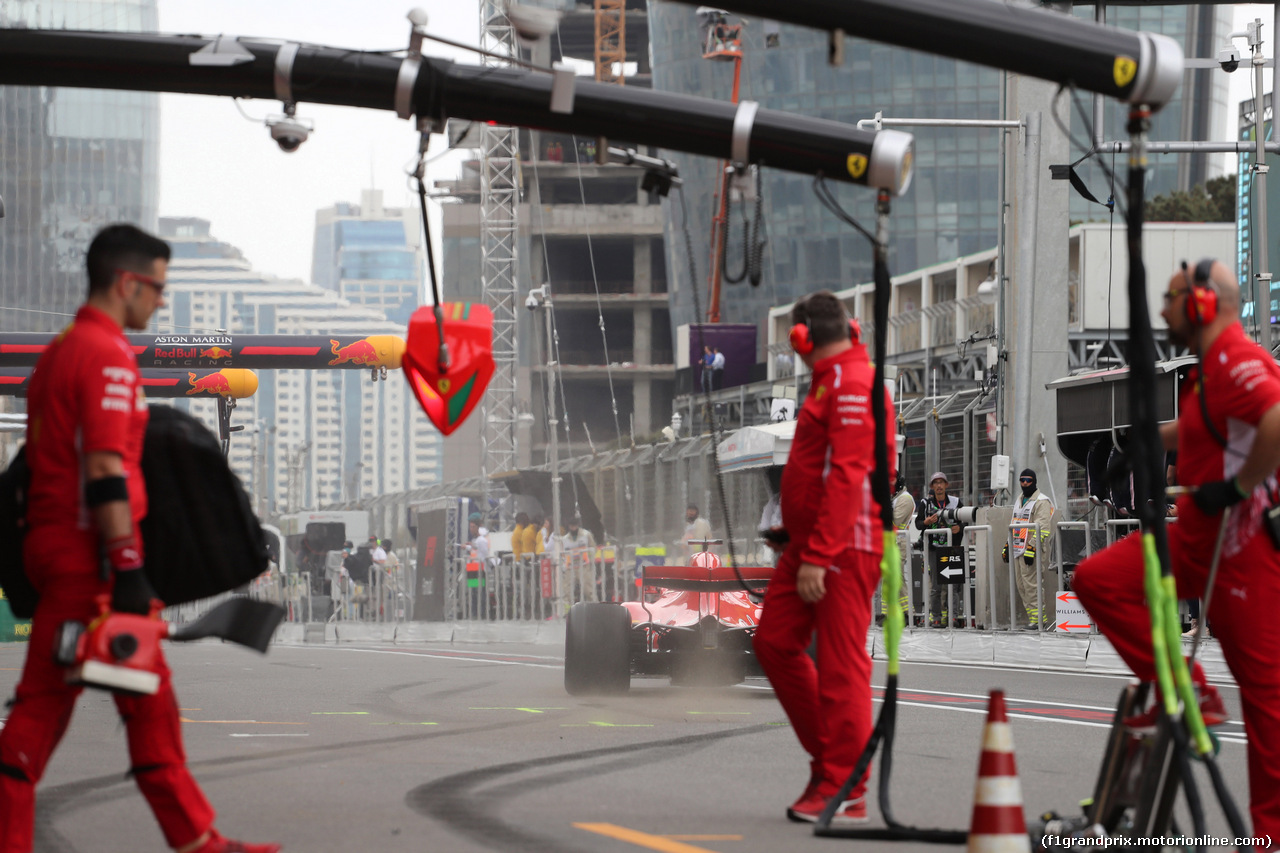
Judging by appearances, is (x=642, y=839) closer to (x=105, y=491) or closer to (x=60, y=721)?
(x=60, y=721)

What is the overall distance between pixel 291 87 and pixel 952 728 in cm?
534

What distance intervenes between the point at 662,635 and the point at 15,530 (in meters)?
8.38

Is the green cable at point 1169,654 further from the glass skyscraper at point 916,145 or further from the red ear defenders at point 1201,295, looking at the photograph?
the glass skyscraper at point 916,145

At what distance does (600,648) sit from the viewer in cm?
1348

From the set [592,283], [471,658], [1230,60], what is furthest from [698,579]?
[592,283]

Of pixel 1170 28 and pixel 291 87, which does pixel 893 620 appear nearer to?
pixel 291 87

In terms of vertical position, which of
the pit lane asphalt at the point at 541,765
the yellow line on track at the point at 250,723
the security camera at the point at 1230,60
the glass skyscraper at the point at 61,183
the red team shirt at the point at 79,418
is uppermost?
the glass skyscraper at the point at 61,183

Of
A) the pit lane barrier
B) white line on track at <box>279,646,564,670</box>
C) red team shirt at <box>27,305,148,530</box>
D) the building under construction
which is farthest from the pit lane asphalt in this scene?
the building under construction

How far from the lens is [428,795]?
24.8 feet

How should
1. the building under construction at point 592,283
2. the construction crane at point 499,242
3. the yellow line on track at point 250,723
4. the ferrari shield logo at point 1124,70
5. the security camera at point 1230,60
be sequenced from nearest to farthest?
the ferrari shield logo at point 1124,70 → the yellow line on track at point 250,723 → the security camera at point 1230,60 → the construction crane at point 499,242 → the building under construction at point 592,283

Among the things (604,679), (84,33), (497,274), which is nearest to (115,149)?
(497,274)

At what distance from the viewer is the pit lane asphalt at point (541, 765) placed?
6488 millimetres

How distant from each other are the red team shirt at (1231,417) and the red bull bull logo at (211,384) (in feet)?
73.6

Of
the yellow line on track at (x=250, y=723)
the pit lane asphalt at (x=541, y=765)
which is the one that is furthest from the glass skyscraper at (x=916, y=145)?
the yellow line on track at (x=250, y=723)
